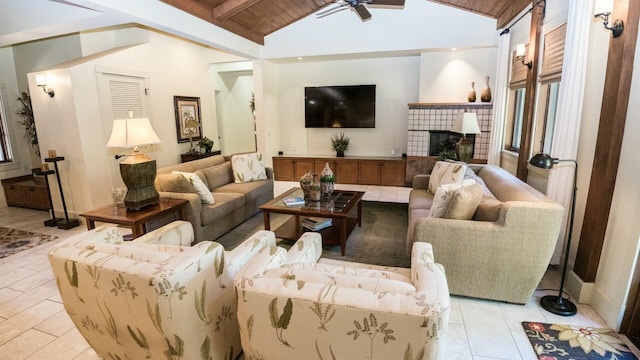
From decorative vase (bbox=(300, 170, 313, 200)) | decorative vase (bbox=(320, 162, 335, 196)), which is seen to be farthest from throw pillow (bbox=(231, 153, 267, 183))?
decorative vase (bbox=(320, 162, 335, 196))

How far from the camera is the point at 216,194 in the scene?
14.5 feet

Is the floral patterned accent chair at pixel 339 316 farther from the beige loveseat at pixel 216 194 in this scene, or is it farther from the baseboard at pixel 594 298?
the beige loveseat at pixel 216 194

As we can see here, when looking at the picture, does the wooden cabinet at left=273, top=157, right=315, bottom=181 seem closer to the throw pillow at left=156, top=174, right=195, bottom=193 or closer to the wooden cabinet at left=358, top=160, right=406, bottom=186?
the wooden cabinet at left=358, top=160, right=406, bottom=186

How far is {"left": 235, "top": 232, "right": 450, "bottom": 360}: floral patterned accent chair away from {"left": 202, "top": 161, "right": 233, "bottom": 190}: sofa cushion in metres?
3.60

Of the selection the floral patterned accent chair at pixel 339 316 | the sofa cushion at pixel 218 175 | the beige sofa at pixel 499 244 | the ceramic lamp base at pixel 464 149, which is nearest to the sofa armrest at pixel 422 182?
the ceramic lamp base at pixel 464 149

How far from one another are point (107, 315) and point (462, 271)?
2.38 metres

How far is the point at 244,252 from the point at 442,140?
547 centimetres

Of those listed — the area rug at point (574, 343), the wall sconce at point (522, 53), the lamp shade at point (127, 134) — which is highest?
the wall sconce at point (522, 53)

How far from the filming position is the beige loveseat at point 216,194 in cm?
373

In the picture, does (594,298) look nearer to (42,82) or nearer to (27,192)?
(42,82)

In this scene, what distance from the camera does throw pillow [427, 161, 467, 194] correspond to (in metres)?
3.79

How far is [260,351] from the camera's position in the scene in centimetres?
Answer: 140

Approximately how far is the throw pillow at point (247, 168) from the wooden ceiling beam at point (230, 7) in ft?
7.08

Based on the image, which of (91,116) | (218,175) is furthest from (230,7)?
(91,116)
